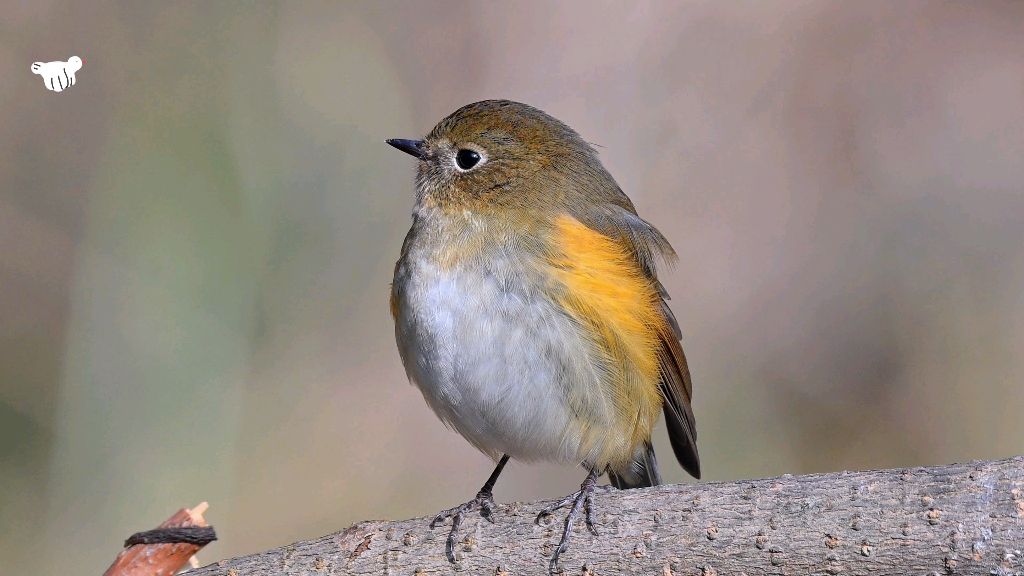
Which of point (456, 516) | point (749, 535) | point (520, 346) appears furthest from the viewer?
point (520, 346)

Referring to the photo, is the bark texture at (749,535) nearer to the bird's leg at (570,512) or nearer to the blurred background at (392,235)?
the bird's leg at (570,512)

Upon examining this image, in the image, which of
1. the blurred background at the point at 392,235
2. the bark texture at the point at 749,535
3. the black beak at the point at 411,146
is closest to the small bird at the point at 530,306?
the black beak at the point at 411,146

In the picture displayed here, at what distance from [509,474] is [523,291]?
2737 mm

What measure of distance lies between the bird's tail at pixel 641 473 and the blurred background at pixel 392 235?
1171 millimetres

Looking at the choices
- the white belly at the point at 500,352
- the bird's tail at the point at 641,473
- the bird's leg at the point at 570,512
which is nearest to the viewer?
the bird's leg at the point at 570,512

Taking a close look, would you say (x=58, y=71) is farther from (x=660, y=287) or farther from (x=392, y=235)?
(x=660, y=287)

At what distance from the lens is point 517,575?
9.16ft

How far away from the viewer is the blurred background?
4973mm

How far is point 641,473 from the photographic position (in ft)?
13.8

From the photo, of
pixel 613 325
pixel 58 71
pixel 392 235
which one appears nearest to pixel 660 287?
pixel 613 325

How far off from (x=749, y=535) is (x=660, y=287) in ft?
5.44

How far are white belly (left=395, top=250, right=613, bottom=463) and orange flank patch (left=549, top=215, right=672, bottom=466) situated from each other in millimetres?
52

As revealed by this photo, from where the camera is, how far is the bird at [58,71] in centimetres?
552

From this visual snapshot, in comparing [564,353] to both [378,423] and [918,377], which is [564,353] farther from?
[918,377]
